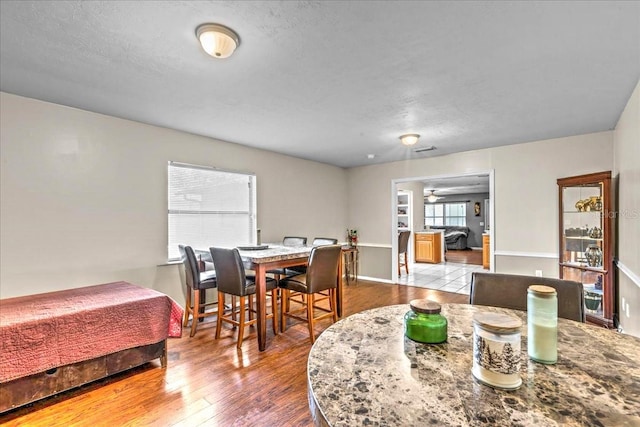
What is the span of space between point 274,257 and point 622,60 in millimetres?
2990

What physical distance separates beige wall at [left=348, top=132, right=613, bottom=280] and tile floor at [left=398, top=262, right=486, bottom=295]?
1.12 meters

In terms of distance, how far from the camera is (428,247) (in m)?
8.05

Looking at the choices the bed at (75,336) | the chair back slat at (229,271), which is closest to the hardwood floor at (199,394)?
the bed at (75,336)

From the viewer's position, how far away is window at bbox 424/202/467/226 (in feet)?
39.7

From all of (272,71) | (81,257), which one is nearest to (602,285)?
(272,71)

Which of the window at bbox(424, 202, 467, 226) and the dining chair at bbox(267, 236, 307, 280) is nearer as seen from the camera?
the dining chair at bbox(267, 236, 307, 280)

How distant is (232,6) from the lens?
1517 millimetres

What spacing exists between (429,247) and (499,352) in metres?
7.68

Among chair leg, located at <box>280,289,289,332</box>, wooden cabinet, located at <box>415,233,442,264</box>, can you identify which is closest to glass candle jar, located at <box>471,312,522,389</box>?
chair leg, located at <box>280,289,289,332</box>

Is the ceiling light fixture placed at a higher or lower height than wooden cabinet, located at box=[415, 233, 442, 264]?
higher

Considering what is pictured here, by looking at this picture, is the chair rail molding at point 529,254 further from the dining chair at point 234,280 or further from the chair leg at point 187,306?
the chair leg at point 187,306

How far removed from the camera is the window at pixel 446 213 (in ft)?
39.7

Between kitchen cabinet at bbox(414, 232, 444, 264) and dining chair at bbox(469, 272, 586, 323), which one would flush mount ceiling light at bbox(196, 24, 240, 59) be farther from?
kitchen cabinet at bbox(414, 232, 444, 264)

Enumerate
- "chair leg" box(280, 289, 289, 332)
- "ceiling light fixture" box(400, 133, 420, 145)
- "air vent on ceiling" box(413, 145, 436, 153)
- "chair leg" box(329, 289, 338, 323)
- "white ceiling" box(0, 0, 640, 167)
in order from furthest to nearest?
"air vent on ceiling" box(413, 145, 436, 153), "ceiling light fixture" box(400, 133, 420, 145), "chair leg" box(329, 289, 338, 323), "chair leg" box(280, 289, 289, 332), "white ceiling" box(0, 0, 640, 167)
